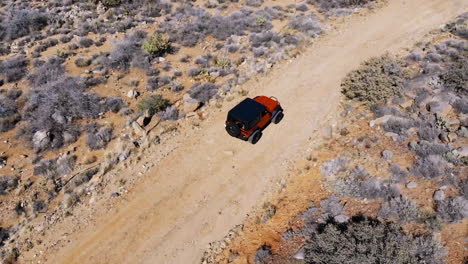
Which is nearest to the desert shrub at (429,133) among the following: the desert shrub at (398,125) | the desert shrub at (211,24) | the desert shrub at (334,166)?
the desert shrub at (398,125)

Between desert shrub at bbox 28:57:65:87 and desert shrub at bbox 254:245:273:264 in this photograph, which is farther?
desert shrub at bbox 28:57:65:87

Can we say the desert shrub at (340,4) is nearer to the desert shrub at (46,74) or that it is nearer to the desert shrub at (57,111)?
the desert shrub at (57,111)

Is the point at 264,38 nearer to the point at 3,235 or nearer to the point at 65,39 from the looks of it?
the point at 65,39

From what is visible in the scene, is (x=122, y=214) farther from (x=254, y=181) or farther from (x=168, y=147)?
(x=254, y=181)

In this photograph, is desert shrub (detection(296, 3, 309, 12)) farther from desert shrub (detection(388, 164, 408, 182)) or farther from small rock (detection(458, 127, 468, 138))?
desert shrub (detection(388, 164, 408, 182))

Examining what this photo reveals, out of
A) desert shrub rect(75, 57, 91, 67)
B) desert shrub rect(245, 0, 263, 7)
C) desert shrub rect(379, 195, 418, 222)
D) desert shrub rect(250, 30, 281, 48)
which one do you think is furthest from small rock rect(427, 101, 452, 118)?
desert shrub rect(75, 57, 91, 67)

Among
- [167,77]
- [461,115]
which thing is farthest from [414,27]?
[167,77]

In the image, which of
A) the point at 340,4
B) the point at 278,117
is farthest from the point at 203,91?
the point at 340,4
